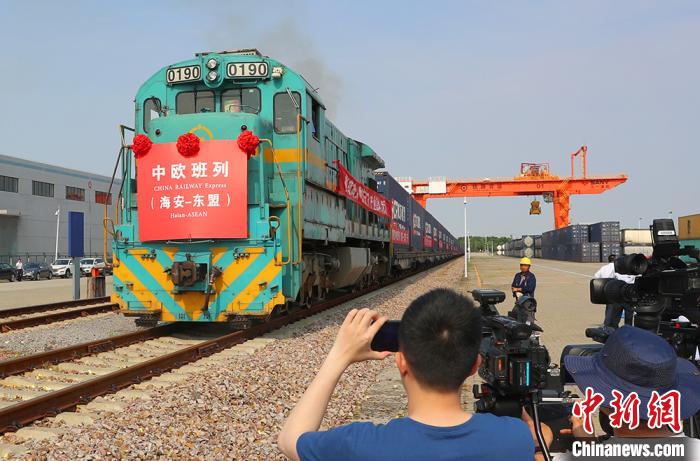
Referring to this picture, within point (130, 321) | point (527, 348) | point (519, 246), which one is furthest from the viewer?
point (519, 246)

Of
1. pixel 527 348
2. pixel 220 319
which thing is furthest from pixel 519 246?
pixel 527 348

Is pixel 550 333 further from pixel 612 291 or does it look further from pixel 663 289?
pixel 663 289

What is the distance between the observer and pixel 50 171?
51594 mm

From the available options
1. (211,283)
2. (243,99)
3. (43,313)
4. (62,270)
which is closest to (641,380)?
(211,283)

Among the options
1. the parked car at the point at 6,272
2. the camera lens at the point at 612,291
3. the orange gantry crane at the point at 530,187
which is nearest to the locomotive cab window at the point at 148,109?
the camera lens at the point at 612,291

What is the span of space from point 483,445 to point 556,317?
12.0 m

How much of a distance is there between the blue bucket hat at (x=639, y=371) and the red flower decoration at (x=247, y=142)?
722cm

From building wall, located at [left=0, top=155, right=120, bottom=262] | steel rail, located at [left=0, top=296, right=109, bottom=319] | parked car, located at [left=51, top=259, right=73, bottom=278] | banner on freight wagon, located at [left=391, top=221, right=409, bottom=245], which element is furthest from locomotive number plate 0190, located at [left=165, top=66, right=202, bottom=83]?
building wall, located at [left=0, top=155, right=120, bottom=262]

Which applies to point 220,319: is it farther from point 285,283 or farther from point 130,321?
point 130,321

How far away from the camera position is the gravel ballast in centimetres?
429

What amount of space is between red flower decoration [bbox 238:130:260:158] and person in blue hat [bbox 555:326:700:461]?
Result: 285 inches

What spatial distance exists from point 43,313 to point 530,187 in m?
43.7

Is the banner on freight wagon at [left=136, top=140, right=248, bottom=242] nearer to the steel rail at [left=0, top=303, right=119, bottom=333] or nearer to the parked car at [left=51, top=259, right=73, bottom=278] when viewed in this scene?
the steel rail at [left=0, top=303, right=119, bottom=333]

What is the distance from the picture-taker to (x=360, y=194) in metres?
14.7
